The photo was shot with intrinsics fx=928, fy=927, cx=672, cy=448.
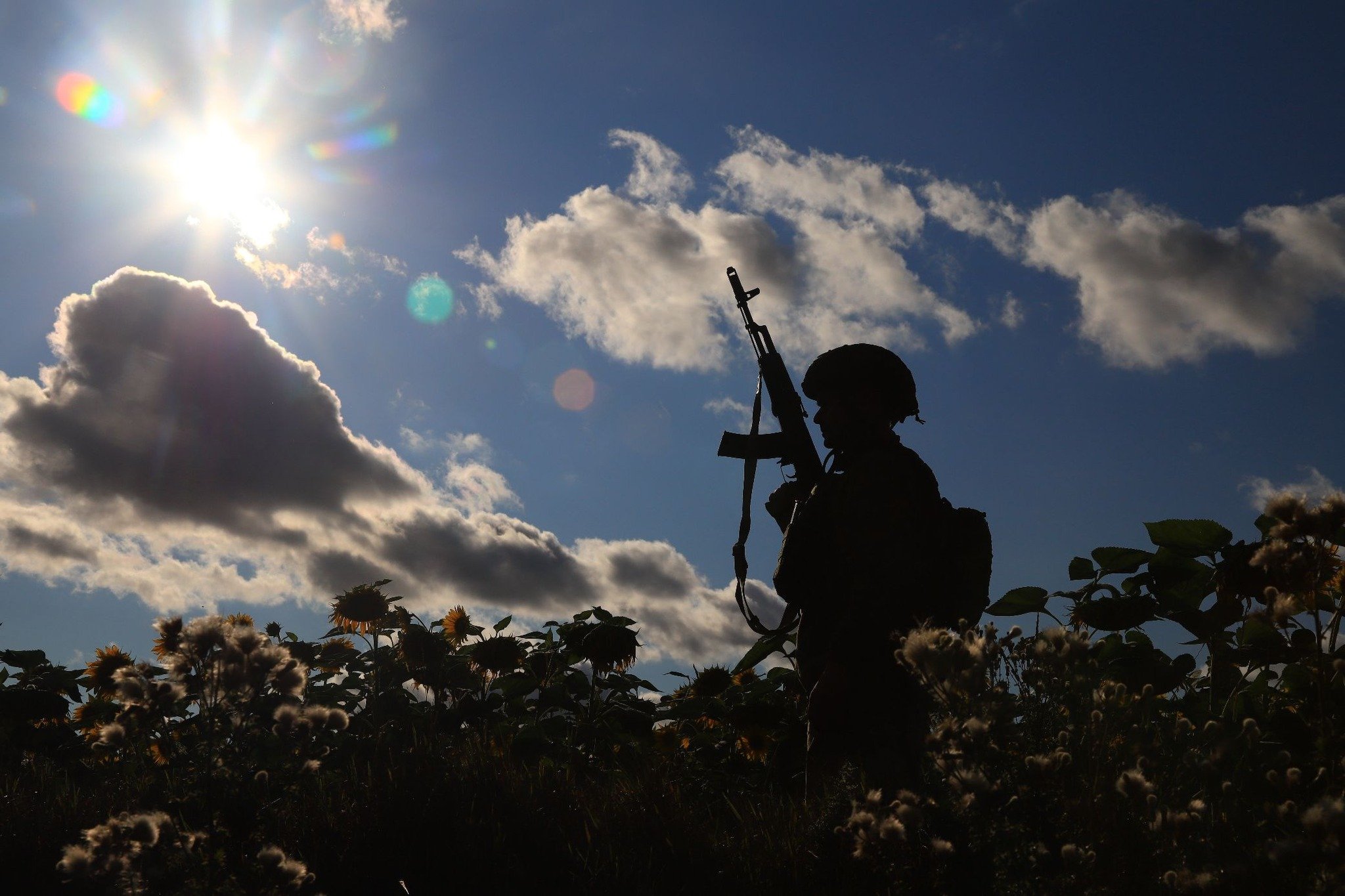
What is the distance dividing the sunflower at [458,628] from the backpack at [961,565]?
4570 millimetres

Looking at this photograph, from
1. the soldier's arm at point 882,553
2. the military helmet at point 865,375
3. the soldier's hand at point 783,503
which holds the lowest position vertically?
the soldier's arm at point 882,553

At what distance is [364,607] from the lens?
6.99 meters

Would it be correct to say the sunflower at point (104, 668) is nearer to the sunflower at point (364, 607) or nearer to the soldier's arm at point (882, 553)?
the sunflower at point (364, 607)

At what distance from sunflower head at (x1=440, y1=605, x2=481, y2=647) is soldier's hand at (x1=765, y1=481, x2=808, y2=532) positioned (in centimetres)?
374

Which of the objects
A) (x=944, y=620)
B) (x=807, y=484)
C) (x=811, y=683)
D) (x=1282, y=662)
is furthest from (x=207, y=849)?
(x=1282, y=662)

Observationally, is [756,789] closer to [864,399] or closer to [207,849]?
[864,399]

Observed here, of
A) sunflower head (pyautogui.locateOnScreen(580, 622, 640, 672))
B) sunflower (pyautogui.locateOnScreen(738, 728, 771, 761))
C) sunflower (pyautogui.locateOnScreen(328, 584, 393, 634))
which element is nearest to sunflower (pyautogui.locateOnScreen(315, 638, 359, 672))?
sunflower (pyautogui.locateOnScreen(328, 584, 393, 634))

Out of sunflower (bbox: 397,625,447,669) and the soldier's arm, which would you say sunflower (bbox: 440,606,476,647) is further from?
the soldier's arm

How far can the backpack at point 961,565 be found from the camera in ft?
12.7

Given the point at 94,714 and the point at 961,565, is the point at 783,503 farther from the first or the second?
the point at 94,714

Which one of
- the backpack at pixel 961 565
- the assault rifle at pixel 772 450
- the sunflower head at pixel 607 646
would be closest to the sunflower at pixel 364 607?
the sunflower head at pixel 607 646

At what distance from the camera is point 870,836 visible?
227cm

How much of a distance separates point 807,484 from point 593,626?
7.29ft

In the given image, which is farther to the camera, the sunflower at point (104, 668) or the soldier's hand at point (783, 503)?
the sunflower at point (104, 668)
